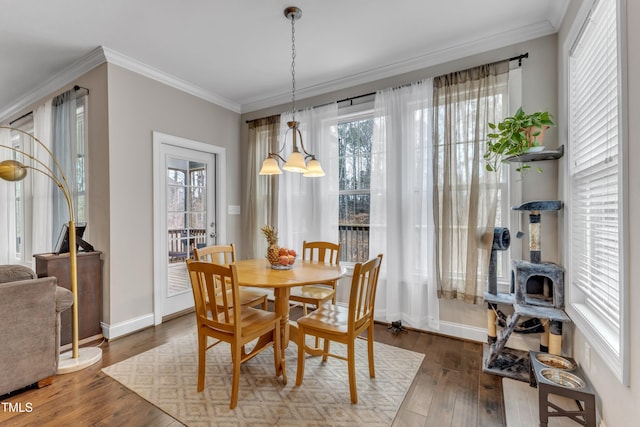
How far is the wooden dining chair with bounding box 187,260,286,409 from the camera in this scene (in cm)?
176

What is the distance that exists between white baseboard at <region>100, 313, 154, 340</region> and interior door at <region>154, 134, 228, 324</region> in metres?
0.09

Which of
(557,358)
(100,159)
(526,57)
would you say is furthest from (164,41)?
(557,358)

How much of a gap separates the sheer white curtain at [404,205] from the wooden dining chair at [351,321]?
0.99 metres

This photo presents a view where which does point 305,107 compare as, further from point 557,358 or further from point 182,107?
point 557,358

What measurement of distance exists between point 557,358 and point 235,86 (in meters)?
3.98

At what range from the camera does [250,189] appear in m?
4.11

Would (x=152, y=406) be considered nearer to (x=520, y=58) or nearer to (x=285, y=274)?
(x=285, y=274)

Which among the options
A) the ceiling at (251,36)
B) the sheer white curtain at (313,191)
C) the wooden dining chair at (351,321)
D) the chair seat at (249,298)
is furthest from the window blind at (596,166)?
the chair seat at (249,298)

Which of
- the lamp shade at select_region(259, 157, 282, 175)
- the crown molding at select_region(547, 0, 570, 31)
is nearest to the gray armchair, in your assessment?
the lamp shade at select_region(259, 157, 282, 175)

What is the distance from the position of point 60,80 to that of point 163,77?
118 centimetres

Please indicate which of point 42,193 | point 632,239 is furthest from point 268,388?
point 42,193

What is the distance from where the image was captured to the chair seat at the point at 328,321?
6.33 feet

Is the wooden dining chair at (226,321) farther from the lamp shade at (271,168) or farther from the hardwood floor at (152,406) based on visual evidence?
the lamp shade at (271,168)

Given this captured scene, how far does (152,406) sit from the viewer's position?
1.87 m
